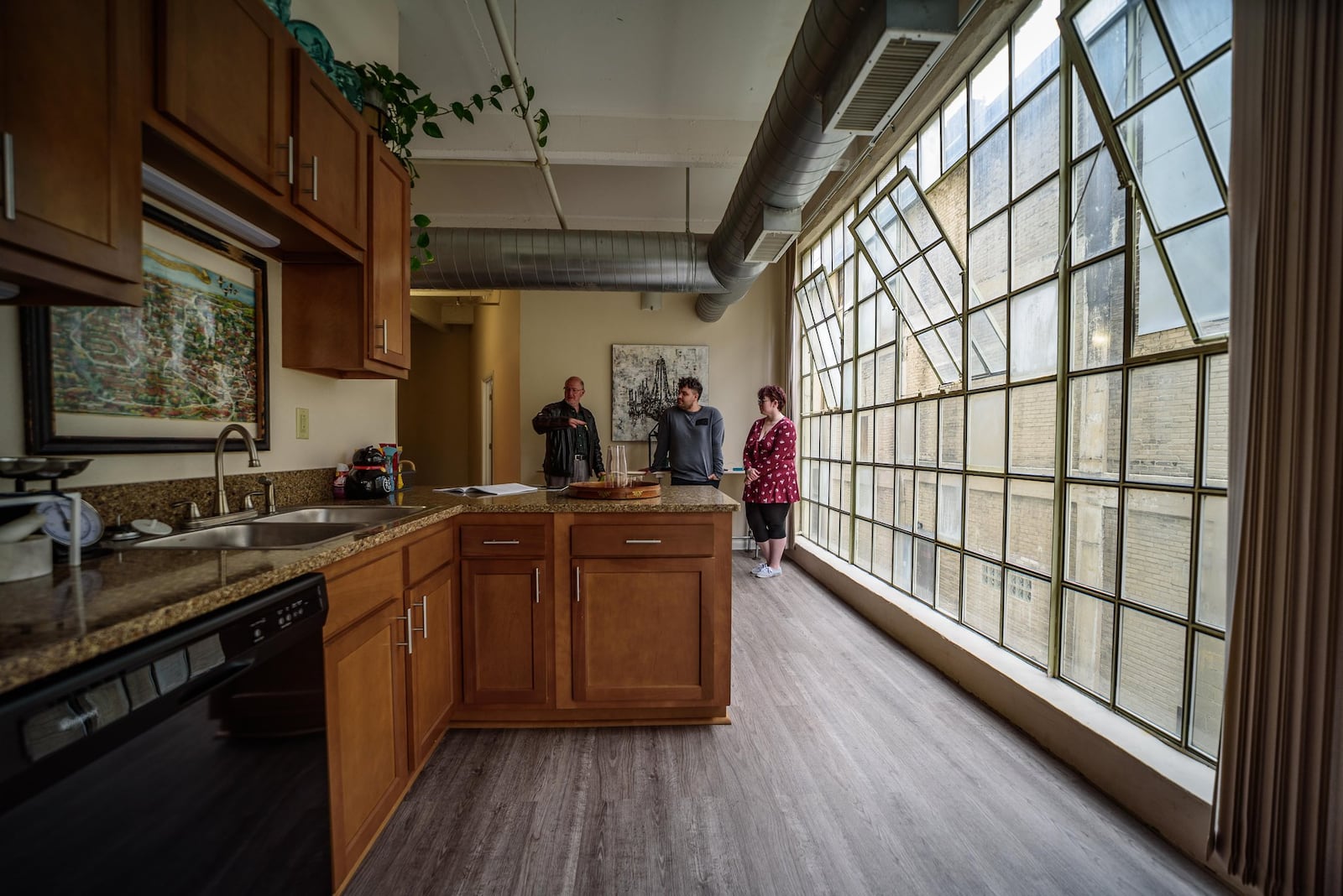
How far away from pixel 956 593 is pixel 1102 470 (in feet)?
3.31

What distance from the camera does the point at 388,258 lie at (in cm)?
205

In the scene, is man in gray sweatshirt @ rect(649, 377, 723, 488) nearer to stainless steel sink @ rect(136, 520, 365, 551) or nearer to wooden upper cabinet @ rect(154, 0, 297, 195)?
stainless steel sink @ rect(136, 520, 365, 551)

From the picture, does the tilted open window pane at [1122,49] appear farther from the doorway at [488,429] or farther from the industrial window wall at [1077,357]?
the doorway at [488,429]

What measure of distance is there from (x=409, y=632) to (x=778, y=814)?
1.23m

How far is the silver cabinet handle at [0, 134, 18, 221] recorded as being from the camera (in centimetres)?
83

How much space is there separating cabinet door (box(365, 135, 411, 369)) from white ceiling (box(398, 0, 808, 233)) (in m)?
1.14

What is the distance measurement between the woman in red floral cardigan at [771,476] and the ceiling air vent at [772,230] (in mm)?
1130

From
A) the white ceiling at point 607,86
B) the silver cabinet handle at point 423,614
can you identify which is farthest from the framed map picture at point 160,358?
the white ceiling at point 607,86

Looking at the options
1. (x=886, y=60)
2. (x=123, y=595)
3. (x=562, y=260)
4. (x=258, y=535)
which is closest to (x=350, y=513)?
(x=258, y=535)

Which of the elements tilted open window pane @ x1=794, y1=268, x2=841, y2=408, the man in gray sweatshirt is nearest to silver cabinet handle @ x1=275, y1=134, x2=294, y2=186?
the man in gray sweatshirt

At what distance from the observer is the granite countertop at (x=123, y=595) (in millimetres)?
645

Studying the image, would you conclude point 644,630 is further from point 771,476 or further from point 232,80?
point 771,476

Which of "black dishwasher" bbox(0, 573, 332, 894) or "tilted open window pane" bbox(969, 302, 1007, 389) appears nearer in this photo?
"black dishwasher" bbox(0, 573, 332, 894)

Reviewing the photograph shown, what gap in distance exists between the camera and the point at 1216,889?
4.22 feet
